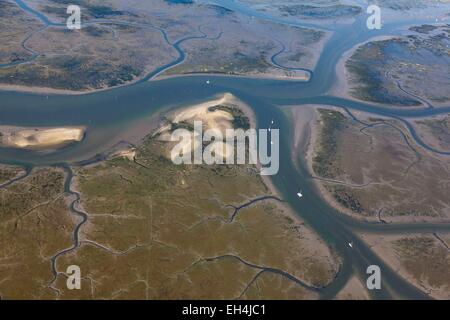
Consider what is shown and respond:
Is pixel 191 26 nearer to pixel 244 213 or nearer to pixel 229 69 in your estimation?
pixel 229 69

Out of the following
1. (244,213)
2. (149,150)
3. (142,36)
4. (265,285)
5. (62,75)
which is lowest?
(265,285)

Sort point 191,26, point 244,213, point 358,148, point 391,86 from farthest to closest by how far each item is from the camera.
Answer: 1. point 191,26
2. point 391,86
3. point 358,148
4. point 244,213

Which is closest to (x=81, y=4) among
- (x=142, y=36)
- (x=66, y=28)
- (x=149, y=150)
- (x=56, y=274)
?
(x=66, y=28)

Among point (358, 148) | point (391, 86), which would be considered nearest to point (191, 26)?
point (391, 86)

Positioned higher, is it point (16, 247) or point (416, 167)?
point (416, 167)

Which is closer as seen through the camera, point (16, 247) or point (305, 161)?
point (16, 247)

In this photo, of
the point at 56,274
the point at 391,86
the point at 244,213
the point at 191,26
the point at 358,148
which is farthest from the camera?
the point at 191,26
